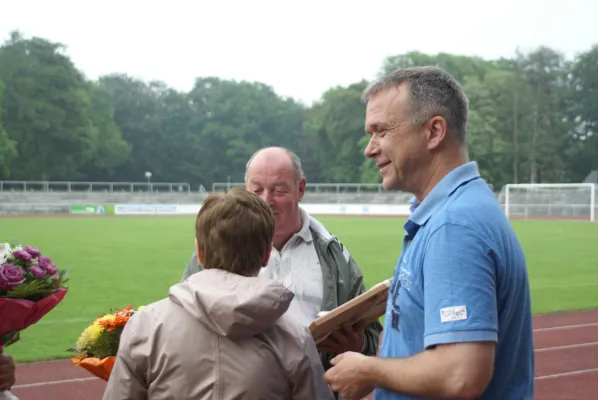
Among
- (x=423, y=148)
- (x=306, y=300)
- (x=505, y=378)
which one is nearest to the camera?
(x=505, y=378)

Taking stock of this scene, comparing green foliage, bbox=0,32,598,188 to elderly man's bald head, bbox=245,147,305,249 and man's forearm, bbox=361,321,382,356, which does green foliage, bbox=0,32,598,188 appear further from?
man's forearm, bbox=361,321,382,356

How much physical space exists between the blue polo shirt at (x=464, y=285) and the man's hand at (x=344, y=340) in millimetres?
550

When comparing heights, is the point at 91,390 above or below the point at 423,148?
below

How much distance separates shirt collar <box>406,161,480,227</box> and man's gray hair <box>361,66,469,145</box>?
0.43 ft

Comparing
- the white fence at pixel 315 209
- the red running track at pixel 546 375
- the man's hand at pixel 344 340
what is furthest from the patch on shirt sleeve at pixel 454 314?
the white fence at pixel 315 209

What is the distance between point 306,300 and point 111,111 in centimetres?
7581

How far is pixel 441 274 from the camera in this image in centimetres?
197

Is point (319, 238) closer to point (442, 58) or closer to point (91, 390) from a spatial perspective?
point (91, 390)

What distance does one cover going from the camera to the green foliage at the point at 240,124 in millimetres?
65625

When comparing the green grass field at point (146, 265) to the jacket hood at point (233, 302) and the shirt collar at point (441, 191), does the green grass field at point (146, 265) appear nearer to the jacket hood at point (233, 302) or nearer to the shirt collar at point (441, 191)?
the jacket hood at point (233, 302)

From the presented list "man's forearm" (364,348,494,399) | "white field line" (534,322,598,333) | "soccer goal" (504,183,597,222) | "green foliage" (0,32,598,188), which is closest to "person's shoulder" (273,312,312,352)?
"man's forearm" (364,348,494,399)

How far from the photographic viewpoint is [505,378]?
2.13 m

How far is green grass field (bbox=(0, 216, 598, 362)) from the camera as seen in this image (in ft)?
34.4

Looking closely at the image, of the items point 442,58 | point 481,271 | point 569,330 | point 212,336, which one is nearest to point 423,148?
point 481,271
